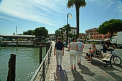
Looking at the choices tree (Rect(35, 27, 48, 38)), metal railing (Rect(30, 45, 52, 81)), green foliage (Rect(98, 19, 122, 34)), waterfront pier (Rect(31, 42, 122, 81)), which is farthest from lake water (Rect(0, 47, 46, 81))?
tree (Rect(35, 27, 48, 38))

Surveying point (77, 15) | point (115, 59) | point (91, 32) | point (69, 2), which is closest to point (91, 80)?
point (115, 59)

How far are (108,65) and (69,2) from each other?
45.2 feet

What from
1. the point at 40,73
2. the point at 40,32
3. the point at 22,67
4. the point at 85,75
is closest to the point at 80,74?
the point at 85,75

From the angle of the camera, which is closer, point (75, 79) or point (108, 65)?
point (75, 79)

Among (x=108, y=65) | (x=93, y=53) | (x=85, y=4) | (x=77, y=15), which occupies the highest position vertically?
(x=85, y=4)

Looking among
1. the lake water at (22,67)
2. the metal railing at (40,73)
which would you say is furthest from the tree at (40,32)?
the metal railing at (40,73)

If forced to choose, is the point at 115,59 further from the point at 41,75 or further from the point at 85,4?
the point at 85,4

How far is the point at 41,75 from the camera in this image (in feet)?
15.6

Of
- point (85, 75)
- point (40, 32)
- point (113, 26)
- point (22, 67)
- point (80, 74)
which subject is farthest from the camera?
point (40, 32)

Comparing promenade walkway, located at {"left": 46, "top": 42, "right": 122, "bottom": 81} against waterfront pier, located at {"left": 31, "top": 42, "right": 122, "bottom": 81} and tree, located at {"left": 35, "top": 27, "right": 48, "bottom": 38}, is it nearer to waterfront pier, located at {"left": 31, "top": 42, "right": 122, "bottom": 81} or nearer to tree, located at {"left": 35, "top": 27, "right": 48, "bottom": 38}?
waterfront pier, located at {"left": 31, "top": 42, "right": 122, "bottom": 81}

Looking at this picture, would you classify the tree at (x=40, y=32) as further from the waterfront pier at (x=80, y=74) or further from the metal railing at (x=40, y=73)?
the metal railing at (x=40, y=73)

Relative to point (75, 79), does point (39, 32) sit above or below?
above

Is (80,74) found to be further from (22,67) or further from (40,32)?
(40,32)

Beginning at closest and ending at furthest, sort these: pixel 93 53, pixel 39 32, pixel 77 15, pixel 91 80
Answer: pixel 91 80, pixel 93 53, pixel 77 15, pixel 39 32
